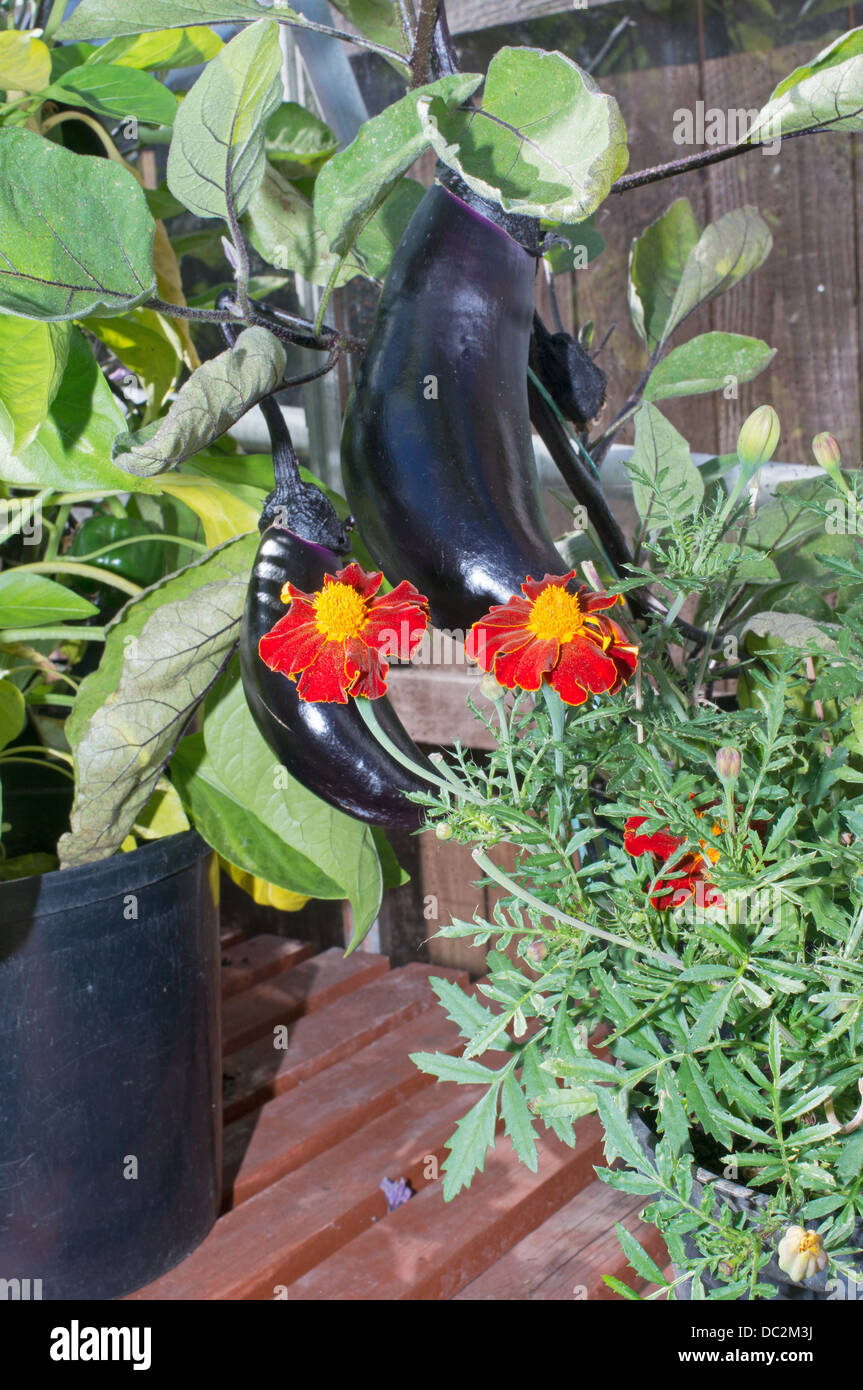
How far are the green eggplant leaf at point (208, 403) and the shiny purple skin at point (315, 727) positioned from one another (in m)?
0.05

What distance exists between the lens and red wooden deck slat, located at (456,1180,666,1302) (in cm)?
54

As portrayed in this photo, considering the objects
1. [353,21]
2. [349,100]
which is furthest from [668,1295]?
[349,100]

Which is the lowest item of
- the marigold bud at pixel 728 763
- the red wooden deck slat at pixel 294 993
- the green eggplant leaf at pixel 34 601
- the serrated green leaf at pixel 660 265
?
the red wooden deck slat at pixel 294 993

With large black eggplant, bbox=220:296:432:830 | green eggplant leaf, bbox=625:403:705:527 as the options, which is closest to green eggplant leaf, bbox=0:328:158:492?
large black eggplant, bbox=220:296:432:830

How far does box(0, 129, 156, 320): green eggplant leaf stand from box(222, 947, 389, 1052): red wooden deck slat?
1.95 feet

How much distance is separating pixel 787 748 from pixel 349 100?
21.8 inches

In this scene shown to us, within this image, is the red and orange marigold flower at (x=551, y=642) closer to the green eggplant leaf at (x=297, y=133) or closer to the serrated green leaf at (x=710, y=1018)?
the serrated green leaf at (x=710, y=1018)

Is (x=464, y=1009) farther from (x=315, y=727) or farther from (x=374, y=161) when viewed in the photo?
(x=374, y=161)

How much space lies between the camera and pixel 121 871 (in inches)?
21.5

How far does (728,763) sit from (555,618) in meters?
0.06

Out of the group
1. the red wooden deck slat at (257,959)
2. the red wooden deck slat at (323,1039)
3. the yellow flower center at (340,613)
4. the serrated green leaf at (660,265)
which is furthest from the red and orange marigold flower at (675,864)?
the red wooden deck slat at (257,959)

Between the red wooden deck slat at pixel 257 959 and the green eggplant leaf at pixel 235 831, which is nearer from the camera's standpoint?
the green eggplant leaf at pixel 235 831

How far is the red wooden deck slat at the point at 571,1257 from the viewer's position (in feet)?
1.79

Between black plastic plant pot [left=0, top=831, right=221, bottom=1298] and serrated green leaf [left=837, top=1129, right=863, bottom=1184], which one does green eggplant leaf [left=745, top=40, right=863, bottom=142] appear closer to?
serrated green leaf [left=837, top=1129, right=863, bottom=1184]
